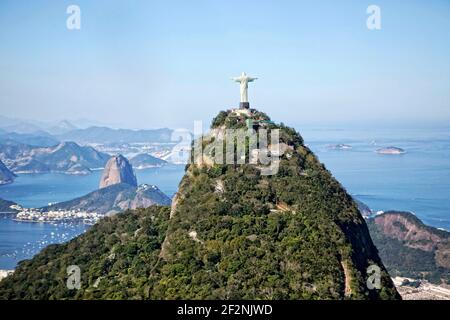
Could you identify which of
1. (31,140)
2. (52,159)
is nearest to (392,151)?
(52,159)

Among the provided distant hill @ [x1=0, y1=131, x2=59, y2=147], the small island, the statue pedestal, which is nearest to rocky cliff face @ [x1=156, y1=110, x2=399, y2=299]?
the statue pedestal

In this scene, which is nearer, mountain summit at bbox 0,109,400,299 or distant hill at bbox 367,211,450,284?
mountain summit at bbox 0,109,400,299

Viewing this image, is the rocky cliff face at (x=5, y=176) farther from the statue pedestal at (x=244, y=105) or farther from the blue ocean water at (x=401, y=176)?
the statue pedestal at (x=244, y=105)

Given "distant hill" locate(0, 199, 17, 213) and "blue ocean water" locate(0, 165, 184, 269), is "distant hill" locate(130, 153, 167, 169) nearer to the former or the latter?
"blue ocean water" locate(0, 165, 184, 269)

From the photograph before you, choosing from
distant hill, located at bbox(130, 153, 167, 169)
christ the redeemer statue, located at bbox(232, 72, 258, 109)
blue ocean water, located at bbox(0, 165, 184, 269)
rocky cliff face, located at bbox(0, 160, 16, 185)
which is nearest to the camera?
christ the redeemer statue, located at bbox(232, 72, 258, 109)

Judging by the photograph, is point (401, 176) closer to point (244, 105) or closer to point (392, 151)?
point (392, 151)

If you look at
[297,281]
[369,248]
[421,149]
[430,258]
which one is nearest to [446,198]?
[430,258]
